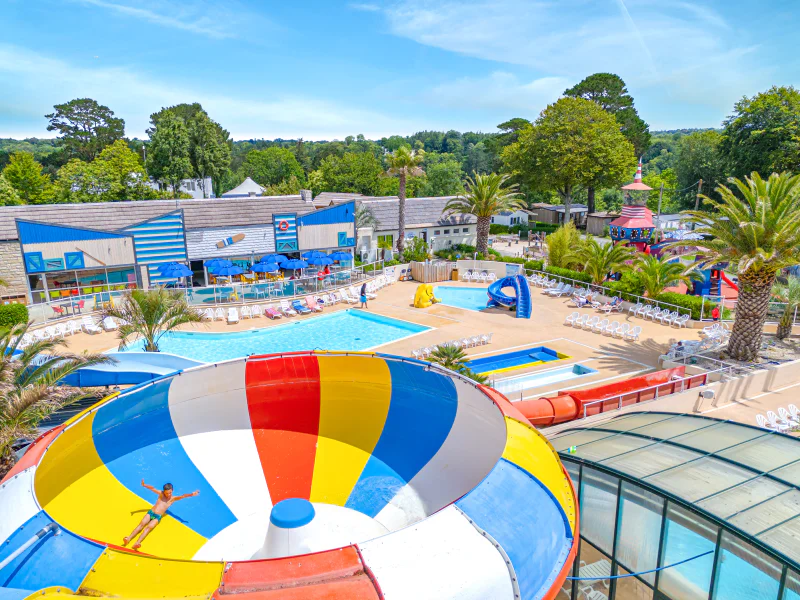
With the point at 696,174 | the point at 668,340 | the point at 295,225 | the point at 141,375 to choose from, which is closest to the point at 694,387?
the point at 668,340

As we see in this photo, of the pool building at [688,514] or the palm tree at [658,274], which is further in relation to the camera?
the palm tree at [658,274]

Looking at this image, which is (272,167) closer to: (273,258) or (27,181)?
(27,181)

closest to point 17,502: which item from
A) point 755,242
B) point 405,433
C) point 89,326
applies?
point 405,433

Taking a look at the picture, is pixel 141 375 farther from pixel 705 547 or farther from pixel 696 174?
pixel 696 174

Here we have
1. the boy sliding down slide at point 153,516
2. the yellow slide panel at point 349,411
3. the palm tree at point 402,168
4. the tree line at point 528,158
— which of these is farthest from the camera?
the tree line at point 528,158

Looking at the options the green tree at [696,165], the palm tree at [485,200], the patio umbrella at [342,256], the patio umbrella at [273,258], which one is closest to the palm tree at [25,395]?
the patio umbrella at [273,258]

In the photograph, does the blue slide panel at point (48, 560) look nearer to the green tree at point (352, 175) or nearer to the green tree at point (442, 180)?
the green tree at point (352, 175)

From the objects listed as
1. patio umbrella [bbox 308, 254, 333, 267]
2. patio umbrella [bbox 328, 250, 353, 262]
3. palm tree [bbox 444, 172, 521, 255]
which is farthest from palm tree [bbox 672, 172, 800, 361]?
patio umbrella [bbox 328, 250, 353, 262]
